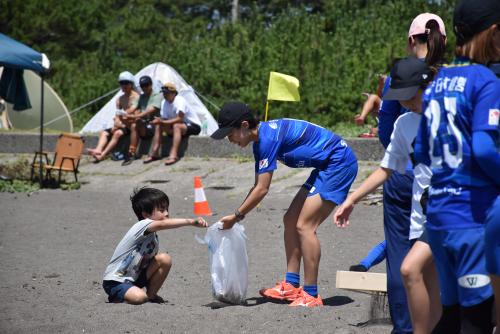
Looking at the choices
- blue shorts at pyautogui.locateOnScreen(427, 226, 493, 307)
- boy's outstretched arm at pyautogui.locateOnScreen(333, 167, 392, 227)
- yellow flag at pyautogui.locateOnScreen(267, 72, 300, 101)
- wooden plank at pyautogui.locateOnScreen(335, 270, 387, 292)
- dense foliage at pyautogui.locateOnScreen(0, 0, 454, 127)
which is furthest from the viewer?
dense foliage at pyautogui.locateOnScreen(0, 0, 454, 127)

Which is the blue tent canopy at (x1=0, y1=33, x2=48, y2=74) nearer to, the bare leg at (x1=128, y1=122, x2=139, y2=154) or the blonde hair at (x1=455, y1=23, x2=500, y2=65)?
the bare leg at (x1=128, y1=122, x2=139, y2=154)

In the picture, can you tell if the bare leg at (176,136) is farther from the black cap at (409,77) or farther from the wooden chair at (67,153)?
the black cap at (409,77)

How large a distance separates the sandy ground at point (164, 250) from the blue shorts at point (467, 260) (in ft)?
5.47

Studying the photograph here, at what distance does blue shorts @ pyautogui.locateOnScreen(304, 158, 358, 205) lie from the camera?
6.27m

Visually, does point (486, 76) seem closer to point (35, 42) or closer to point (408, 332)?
point (408, 332)

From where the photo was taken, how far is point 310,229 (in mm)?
6258

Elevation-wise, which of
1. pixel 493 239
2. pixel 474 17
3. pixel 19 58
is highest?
pixel 474 17

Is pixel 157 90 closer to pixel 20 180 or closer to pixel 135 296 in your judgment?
pixel 20 180

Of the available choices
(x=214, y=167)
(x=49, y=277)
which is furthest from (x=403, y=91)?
(x=214, y=167)

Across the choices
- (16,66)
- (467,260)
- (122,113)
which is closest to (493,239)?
(467,260)

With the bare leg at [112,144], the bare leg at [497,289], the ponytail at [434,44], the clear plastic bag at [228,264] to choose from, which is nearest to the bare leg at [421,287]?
the bare leg at [497,289]

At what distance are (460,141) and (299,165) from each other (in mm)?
2835

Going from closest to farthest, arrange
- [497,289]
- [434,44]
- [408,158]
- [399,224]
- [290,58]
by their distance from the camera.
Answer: [497,289] < [408,158] < [399,224] < [434,44] < [290,58]

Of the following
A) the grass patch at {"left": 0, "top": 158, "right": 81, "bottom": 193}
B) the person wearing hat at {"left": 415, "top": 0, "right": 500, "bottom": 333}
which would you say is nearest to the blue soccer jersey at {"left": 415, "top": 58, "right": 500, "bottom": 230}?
the person wearing hat at {"left": 415, "top": 0, "right": 500, "bottom": 333}
